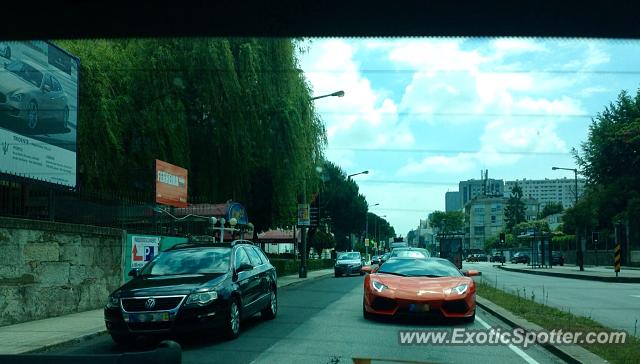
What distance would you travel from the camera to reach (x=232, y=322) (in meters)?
10.2

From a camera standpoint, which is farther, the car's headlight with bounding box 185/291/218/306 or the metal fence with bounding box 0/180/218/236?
the metal fence with bounding box 0/180/218/236

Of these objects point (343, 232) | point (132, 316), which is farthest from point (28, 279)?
point (343, 232)

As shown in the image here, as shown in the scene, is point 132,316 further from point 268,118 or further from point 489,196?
point 489,196

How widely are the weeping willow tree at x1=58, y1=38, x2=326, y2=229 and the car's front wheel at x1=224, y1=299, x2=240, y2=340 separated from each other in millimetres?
9311

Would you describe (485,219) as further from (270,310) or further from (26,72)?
(26,72)

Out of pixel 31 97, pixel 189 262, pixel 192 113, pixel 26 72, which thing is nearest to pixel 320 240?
pixel 192 113

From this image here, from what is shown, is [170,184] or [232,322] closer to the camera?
[232,322]

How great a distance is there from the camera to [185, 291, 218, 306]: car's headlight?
9.64 metres

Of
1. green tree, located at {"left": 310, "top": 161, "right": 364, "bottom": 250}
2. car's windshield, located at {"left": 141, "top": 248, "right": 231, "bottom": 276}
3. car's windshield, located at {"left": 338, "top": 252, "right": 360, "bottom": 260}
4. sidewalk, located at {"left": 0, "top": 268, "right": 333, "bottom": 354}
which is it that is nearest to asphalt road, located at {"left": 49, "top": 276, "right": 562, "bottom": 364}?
sidewalk, located at {"left": 0, "top": 268, "right": 333, "bottom": 354}

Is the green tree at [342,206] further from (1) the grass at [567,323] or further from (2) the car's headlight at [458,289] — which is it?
(2) the car's headlight at [458,289]

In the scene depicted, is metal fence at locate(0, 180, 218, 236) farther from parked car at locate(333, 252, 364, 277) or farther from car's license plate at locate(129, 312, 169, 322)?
parked car at locate(333, 252, 364, 277)

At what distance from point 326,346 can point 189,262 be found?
124 inches

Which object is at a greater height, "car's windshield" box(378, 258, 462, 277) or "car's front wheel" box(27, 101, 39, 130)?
"car's front wheel" box(27, 101, 39, 130)

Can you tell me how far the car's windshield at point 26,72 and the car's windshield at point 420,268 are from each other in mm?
8913
